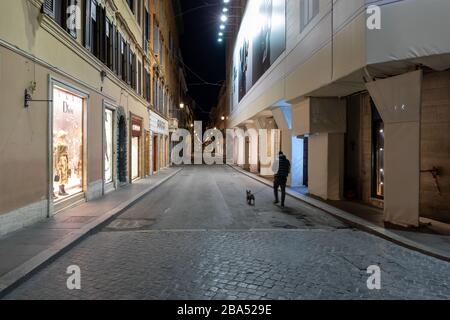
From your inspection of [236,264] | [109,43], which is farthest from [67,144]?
[236,264]

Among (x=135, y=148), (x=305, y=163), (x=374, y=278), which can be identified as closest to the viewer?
(x=374, y=278)

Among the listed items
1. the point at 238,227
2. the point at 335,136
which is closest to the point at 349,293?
the point at 238,227

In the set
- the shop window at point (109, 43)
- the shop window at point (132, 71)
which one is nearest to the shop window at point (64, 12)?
the shop window at point (109, 43)

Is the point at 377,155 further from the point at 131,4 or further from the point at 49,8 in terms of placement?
the point at 131,4

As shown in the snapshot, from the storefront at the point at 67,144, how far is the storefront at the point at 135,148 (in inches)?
311

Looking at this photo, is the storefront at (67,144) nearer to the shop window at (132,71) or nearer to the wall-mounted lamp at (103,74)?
the wall-mounted lamp at (103,74)

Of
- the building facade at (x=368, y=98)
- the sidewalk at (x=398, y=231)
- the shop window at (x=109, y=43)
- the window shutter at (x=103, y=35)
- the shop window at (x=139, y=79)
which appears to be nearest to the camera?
the sidewalk at (x=398, y=231)

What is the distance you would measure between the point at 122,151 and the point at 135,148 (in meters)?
3.56

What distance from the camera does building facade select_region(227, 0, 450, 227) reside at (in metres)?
9.01

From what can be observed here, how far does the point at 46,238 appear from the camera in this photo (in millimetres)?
7684

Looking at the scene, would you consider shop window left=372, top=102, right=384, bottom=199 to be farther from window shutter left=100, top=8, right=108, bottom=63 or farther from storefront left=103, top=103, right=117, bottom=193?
window shutter left=100, top=8, right=108, bottom=63

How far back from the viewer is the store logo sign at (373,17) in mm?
9250

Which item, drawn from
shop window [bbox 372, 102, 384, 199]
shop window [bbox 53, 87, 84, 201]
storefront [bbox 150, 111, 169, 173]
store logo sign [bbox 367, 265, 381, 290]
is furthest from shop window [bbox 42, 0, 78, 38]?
storefront [bbox 150, 111, 169, 173]

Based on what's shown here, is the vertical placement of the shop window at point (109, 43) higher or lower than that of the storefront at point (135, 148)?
higher
